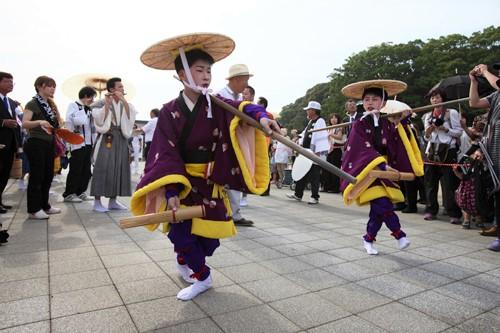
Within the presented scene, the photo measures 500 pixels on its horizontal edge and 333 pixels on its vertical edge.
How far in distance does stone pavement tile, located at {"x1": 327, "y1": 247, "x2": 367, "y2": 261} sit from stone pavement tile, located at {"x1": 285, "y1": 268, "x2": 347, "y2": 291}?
0.61m

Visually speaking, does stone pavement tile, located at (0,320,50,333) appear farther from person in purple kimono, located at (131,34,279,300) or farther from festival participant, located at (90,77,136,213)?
festival participant, located at (90,77,136,213)

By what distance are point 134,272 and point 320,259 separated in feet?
6.02

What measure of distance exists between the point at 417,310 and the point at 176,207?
6.10 feet

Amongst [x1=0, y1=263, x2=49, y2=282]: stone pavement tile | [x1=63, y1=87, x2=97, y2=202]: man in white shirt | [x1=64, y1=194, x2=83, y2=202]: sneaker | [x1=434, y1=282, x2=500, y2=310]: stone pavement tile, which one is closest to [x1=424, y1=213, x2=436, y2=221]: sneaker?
[x1=434, y1=282, x2=500, y2=310]: stone pavement tile

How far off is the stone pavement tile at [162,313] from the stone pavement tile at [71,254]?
1.39 metres

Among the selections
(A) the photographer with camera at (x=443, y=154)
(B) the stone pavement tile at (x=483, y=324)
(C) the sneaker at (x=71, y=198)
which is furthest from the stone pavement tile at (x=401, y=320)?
(C) the sneaker at (x=71, y=198)

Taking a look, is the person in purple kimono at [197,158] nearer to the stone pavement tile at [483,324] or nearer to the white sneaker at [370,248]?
the stone pavement tile at [483,324]

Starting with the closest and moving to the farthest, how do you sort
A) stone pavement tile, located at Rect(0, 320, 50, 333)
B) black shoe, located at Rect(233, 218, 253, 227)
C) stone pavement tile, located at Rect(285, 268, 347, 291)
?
1. stone pavement tile, located at Rect(0, 320, 50, 333)
2. stone pavement tile, located at Rect(285, 268, 347, 291)
3. black shoe, located at Rect(233, 218, 253, 227)

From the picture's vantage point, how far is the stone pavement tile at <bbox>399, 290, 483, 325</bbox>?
2.48 metres

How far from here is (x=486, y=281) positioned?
3.22m

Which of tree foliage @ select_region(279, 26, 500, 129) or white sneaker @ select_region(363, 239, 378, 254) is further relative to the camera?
tree foliage @ select_region(279, 26, 500, 129)

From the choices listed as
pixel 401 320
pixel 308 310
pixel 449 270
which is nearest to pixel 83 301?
pixel 308 310

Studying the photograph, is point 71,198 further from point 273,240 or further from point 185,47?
point 185,47

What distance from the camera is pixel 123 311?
2.43m
